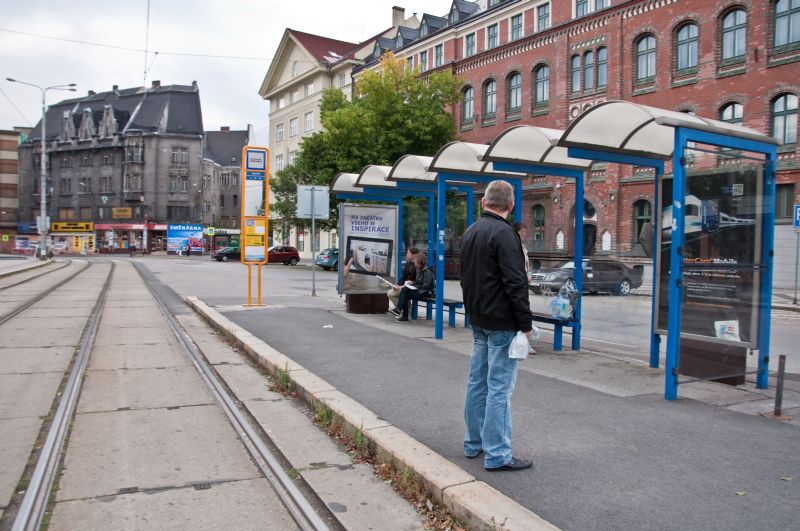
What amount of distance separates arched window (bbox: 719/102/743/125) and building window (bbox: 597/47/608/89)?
21.1 ft

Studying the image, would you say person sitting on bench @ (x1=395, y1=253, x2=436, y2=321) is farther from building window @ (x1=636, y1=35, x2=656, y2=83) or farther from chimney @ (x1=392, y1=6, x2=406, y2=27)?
chimney @ (x1=392, y1=6, x2=406, y2=27)

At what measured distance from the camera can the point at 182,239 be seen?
73.8 meters

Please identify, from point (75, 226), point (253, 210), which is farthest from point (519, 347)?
point (75, 226)

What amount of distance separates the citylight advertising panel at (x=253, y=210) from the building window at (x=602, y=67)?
904 inches

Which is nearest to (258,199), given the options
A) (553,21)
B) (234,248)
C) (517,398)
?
(517,398)

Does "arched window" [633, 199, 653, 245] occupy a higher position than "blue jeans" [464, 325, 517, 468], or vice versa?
"arched window" [633, 199, 653, 245]

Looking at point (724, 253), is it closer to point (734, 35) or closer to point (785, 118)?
point (785, 118)

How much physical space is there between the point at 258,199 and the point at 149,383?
29.4 ft

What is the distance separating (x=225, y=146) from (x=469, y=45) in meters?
62.7

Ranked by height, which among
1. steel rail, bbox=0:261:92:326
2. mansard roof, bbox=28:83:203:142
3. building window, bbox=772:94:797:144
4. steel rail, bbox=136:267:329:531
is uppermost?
mansard roof, bbox=28:83:203:142

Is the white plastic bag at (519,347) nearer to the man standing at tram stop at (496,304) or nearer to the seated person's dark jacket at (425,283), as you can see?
the man standing at tram stop at (496,304)

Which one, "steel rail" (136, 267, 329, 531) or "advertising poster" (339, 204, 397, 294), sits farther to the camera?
"advertising poster" (339, 204, 397, 294)

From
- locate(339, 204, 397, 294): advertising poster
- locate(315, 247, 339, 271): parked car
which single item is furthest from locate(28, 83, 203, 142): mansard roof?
locate(339, 204, 397, 294): advertising poster

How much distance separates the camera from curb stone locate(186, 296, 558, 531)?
3.29 metres
